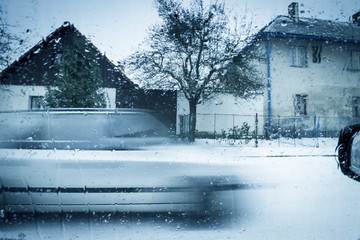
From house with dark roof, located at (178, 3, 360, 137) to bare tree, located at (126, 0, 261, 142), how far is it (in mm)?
721

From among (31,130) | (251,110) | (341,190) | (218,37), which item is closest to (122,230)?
(31,130)

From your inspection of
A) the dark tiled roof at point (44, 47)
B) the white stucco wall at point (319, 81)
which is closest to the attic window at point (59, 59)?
the dark tiled roof at point (44, 47)

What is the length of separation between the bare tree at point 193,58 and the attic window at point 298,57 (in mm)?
1878

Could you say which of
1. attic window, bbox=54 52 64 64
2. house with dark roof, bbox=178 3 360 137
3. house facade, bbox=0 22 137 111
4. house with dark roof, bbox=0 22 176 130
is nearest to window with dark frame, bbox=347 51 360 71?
house with dark roof, bbox=178 3 360 137

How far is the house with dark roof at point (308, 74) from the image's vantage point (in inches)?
146

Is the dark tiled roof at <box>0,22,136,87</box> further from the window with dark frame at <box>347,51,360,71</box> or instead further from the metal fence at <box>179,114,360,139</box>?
the window with dark frame at <box>347,51,360,71</box>

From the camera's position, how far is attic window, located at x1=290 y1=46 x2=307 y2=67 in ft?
18.9

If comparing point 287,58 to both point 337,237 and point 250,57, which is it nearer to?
point 250,57

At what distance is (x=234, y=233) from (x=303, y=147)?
3.42m

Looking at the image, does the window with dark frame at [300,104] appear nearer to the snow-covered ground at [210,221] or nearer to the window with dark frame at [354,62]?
Result: the window with dark frame at [354,62]

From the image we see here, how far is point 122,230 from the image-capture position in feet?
5.97

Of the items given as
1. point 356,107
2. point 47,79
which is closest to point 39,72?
point 47,79

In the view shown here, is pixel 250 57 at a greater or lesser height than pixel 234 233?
greater

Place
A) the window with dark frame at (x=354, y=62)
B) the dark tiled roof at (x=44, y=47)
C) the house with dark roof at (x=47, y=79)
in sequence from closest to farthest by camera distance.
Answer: the dark tiled roof at (x=44, y=47)
the house with dark roof at (x=47, y=79)
the window with dark frame at (x=354, y=62)
